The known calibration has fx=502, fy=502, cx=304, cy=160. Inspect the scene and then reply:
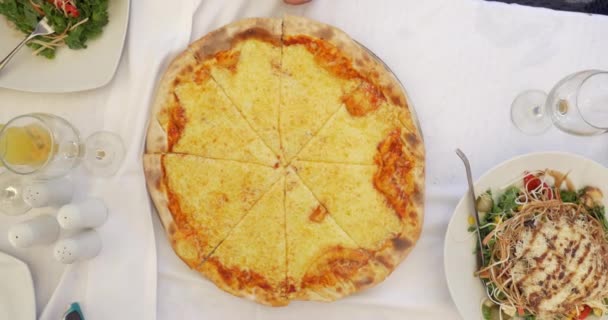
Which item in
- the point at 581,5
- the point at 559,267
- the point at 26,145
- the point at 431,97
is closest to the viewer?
the point at 559,267

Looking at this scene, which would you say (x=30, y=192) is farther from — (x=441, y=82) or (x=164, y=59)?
(x=441, y=82)

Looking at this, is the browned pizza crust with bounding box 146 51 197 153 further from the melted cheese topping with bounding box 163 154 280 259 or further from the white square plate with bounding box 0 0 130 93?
the white square plate with bounding box 0 0 130 93

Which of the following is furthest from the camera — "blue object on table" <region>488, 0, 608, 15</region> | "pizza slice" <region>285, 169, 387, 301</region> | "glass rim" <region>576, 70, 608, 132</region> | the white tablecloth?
"blue object on table" <region>488, 0, 608, 15</region>

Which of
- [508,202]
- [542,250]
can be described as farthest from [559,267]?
[508,202]

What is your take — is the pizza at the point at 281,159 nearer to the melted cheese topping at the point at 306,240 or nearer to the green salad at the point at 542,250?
the melted cheese topping at the point at 306,240

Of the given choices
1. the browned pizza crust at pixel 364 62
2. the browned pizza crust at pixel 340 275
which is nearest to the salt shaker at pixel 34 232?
the browned pizza crust at pixel 340 275

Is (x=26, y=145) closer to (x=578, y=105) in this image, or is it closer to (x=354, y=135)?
(x=354, y=135)

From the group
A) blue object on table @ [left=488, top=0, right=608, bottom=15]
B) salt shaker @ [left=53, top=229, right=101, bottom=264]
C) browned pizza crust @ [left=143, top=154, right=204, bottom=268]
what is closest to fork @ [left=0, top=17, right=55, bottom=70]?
browned pizza crust @ [left=143, top=154, right=204, bottom=268]
